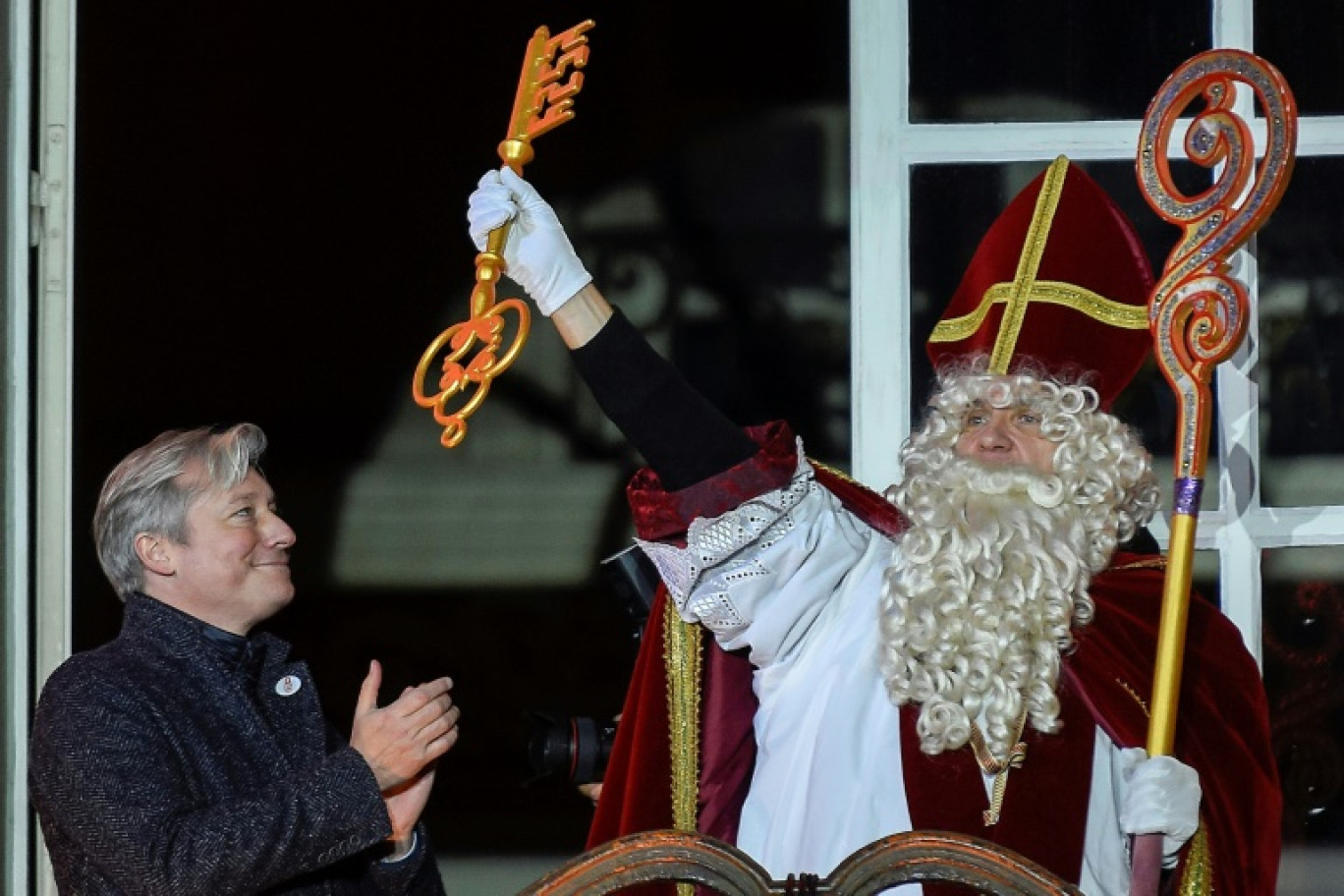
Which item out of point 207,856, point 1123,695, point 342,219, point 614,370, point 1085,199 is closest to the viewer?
point 207,856

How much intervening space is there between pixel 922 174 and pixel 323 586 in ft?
4.80

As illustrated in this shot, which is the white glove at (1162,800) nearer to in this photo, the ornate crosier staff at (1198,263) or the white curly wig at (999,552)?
the ornate crosier staff at (1198,263)

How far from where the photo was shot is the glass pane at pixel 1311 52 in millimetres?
4352

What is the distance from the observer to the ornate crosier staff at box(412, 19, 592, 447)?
2.85 meters

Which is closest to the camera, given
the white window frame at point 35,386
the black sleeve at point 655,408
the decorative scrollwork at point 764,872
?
the decorative scrollwork at point 764,872

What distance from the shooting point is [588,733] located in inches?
135

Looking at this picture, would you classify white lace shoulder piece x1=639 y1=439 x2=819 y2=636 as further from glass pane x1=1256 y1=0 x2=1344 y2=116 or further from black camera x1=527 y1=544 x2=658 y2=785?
glass pane x1=1256 y1=0 x2=1344 y2=116

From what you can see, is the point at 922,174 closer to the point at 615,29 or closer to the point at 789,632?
the point at 615,29

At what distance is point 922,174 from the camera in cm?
442

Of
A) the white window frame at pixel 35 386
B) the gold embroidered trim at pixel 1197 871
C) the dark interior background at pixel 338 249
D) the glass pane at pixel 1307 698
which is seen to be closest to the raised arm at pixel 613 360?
the gold embroidered trim at pixel 1197 871

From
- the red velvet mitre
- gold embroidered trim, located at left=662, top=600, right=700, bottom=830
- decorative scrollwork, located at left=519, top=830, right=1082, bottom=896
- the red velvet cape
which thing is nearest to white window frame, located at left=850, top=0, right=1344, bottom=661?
the red velvet mitre

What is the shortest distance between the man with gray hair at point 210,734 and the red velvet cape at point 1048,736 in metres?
0.33

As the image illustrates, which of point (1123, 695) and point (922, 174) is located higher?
point (922, 174)

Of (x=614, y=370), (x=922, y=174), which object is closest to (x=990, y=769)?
(x=614, y=370)
